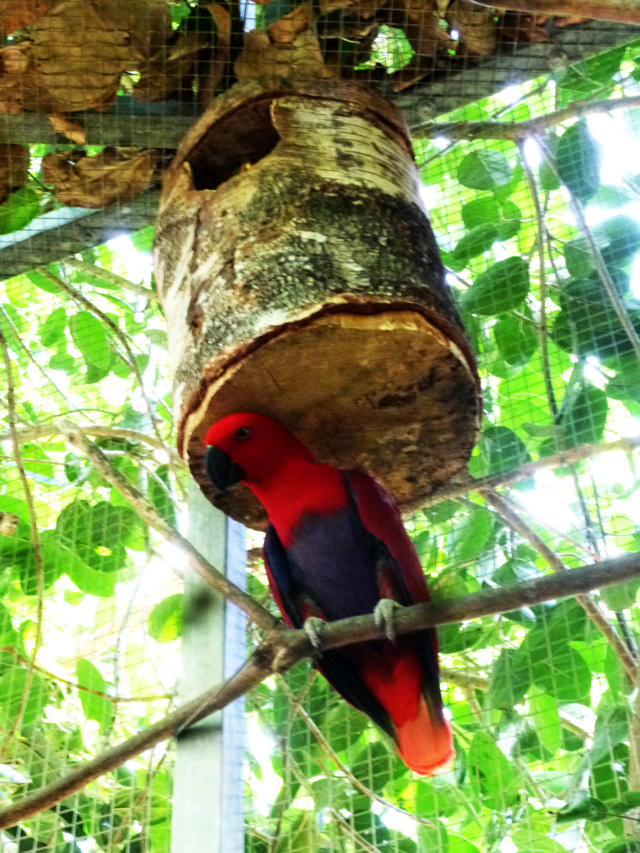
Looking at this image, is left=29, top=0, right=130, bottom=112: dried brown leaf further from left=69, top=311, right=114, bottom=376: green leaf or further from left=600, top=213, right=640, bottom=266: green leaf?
left=600, top=213, right=640, bottom=266: green leaf

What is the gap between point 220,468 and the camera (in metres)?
1.43

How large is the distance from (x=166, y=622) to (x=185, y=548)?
0.52 m

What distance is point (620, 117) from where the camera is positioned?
6.07 feet

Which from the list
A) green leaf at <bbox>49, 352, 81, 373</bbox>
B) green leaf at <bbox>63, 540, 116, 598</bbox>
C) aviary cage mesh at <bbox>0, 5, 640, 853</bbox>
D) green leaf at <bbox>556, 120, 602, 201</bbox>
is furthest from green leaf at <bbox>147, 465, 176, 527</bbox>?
green leaf at <bbox>556, 120, 602, 201</bbox>

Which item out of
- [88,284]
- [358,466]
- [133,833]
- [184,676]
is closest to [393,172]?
[358,466]

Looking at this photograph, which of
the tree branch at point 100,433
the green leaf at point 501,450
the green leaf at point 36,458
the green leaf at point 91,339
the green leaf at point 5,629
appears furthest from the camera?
the green leaf at point 36,458

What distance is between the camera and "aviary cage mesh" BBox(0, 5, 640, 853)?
1480 mm

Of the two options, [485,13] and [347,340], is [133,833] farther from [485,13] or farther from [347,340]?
[485,13]

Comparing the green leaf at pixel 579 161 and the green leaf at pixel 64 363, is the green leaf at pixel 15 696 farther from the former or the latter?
the green leaf at pixel 579 161

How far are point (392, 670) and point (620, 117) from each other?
125 cm

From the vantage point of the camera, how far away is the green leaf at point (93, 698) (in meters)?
1.62

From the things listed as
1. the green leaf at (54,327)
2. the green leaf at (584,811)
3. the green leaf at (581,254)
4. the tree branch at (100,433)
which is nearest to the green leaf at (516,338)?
the green leaf at (581,254)

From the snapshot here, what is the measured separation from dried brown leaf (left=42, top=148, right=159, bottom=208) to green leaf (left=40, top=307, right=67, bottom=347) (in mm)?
461

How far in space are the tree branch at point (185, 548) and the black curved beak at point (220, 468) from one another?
109mm
